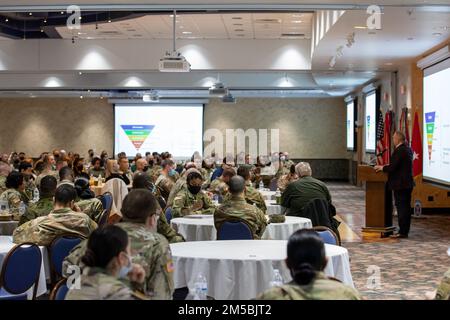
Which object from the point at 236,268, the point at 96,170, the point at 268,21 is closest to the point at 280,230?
the point at 236,268

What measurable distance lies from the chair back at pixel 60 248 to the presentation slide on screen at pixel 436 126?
31.2 feet

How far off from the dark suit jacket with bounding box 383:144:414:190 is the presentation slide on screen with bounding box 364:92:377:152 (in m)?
9.83

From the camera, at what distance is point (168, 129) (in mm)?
30984

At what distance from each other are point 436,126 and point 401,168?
262 centimetres

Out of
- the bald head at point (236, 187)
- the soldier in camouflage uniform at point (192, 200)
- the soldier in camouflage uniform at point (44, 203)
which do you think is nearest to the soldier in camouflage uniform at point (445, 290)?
the bald head at point (236, 187)

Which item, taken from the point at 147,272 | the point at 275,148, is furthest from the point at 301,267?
the point at 275,148

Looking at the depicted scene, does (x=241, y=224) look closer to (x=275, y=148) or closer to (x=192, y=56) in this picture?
(x=192, y=56)

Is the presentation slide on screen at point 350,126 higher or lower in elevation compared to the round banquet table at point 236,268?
higher

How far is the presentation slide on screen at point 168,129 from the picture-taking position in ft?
101

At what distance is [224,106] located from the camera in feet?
104

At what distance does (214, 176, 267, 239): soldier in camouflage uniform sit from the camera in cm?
→ 758

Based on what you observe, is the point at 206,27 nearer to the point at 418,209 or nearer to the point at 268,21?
the point at 268,21

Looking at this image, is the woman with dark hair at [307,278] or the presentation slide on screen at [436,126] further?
the presentation slide on screen at [436,126]

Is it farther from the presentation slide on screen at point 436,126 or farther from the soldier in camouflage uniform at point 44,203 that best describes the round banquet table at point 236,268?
the presentation slide on screen at point 436,126
